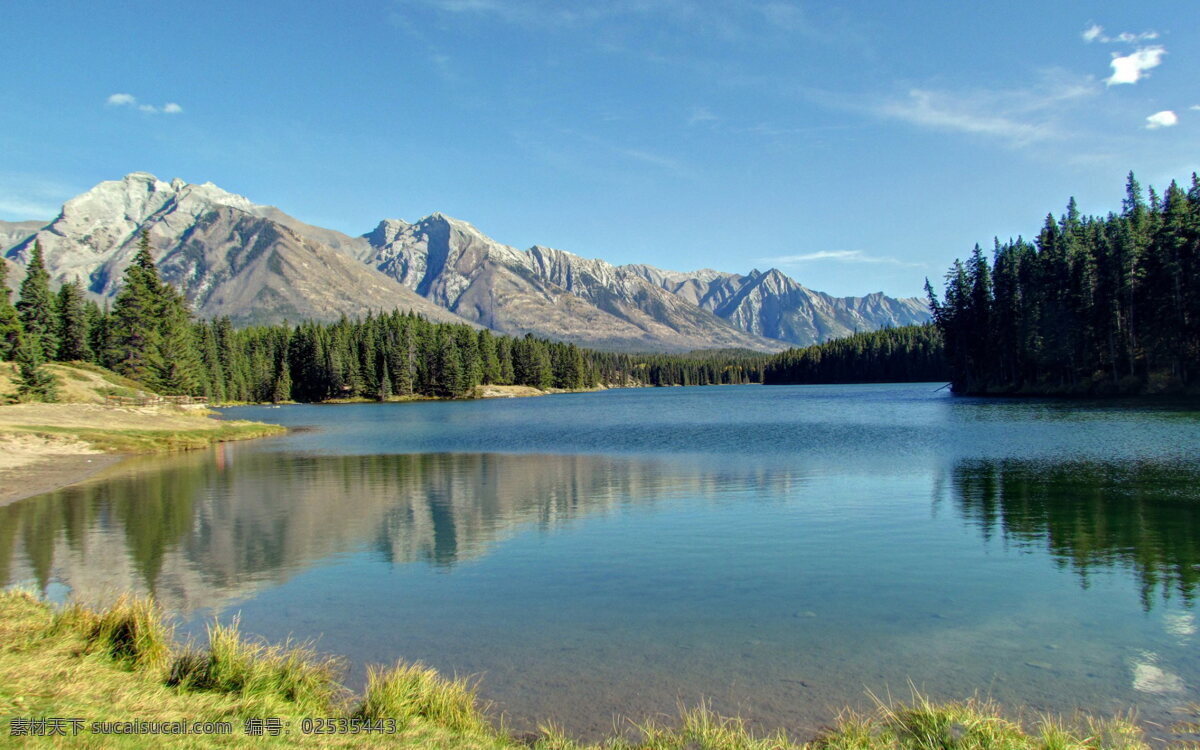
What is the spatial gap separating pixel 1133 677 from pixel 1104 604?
403cm

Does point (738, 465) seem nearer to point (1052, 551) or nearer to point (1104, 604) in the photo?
point (1052, 551)

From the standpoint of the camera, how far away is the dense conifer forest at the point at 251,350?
292 ft

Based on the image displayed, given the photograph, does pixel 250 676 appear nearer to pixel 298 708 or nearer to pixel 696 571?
pixel 298 708

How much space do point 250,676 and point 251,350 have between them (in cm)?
17832

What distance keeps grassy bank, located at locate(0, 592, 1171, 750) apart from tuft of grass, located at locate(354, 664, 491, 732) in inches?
0.7

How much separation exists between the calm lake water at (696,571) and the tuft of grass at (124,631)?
9.75 ft

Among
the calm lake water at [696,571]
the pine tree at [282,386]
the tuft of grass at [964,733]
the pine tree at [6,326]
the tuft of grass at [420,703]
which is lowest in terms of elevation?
the calm lake water at [696,571]

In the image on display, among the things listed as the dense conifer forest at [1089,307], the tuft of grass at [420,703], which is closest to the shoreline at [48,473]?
the tuft of grass at [420,703]

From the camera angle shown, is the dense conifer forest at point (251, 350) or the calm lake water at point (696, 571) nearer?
the calm lake water at point (696, 571)

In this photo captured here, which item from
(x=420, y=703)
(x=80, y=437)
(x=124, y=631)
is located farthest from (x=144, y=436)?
(x=420, y=703)

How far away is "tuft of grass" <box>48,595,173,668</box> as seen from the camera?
382 inches

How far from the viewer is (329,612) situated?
14844mm

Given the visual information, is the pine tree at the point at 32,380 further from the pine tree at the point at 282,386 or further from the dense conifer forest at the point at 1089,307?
the dense conifer forest at the point at 1089,307

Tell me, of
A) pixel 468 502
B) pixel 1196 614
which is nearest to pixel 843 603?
pixel 1196 614
